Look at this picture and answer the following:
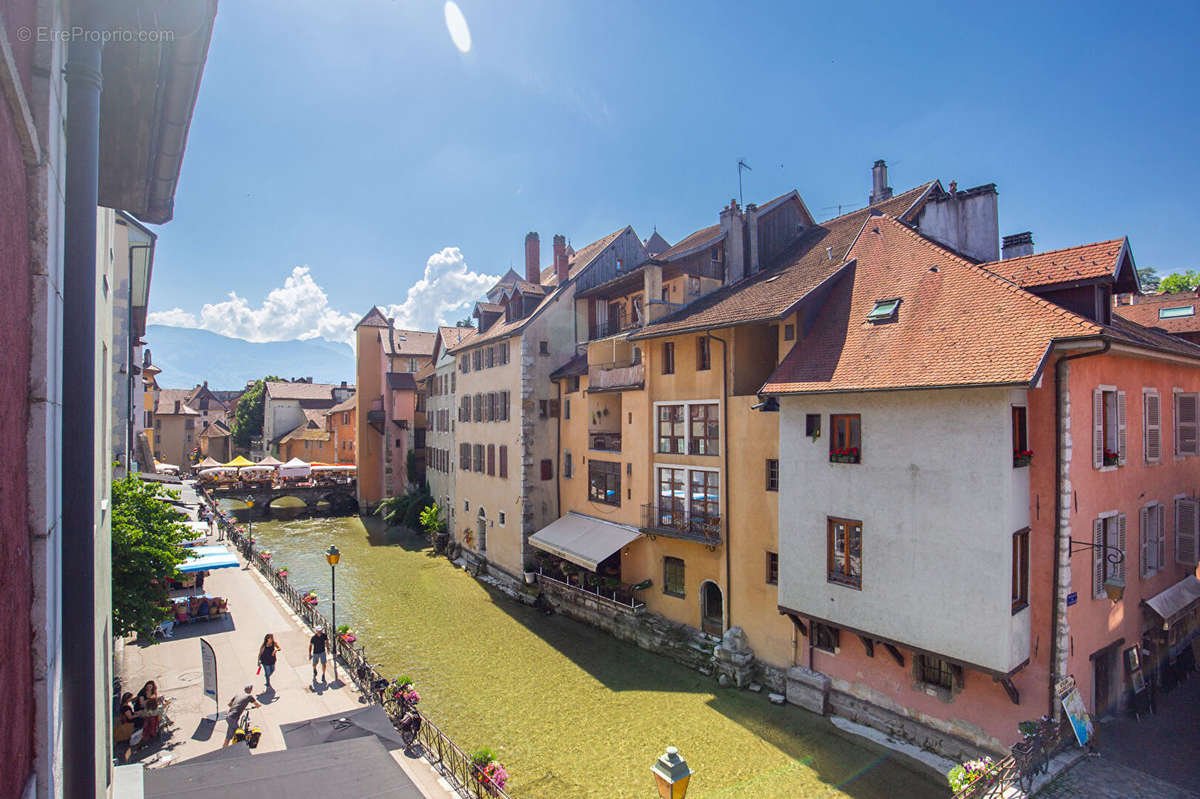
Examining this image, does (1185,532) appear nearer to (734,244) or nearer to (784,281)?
(784,281)

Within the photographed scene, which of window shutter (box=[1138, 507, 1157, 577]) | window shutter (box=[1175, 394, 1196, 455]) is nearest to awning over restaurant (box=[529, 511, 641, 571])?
window shutter (box=[1138, 507, 1157, 577])

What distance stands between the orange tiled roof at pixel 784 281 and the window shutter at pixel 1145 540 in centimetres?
1009

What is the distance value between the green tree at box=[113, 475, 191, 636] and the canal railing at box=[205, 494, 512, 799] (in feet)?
16.8

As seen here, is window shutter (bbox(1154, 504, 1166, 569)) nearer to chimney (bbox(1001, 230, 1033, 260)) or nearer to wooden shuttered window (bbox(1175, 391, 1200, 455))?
wooden shuttered window (bbox(1175, 391, 1200, 455))

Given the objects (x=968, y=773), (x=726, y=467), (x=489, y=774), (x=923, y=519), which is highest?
(x=726, y=467)

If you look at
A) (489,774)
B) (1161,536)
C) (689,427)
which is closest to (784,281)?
(689,427)

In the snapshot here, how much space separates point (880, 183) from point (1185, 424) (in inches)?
558

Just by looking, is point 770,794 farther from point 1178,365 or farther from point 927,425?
point 1178,365

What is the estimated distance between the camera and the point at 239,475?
5247 cm

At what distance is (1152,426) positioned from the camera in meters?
15.9

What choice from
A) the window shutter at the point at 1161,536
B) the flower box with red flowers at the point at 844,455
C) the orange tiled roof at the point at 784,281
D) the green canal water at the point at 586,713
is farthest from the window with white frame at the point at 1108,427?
the green canal water at the point at 586,713

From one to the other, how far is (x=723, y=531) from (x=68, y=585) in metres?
17.4

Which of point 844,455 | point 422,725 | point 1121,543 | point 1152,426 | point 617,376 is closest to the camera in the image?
point 1121,543

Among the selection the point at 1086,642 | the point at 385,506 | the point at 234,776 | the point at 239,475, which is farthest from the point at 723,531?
the point at 239,475
